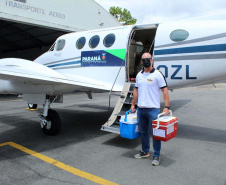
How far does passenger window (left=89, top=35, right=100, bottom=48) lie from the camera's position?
6857 mm

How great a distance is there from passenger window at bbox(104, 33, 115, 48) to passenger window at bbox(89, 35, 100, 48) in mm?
302

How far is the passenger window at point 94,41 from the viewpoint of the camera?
6857 mm

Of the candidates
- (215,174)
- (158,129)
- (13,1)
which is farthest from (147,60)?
(13,1)

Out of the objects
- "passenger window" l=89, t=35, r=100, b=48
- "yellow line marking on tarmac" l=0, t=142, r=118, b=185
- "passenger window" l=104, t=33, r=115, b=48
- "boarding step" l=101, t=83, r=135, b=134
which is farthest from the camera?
"passenger window" l=89, t=35, r=100, b=48

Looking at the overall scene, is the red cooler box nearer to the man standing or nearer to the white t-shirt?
the man standing

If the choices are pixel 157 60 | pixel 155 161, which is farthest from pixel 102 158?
pixel 157 60

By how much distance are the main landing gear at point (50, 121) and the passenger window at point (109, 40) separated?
2.49 m

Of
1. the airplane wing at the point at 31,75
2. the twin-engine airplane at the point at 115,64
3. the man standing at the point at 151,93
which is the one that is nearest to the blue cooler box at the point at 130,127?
the man standing at the point at 151,93

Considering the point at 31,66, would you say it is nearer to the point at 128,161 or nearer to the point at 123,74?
the point at 123,74

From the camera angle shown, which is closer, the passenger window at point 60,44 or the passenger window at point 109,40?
the passenger window at point 109,40

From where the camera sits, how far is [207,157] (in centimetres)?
439

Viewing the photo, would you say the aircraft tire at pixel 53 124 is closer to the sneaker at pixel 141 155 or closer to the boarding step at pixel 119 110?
the boarding step at pixel 119 110

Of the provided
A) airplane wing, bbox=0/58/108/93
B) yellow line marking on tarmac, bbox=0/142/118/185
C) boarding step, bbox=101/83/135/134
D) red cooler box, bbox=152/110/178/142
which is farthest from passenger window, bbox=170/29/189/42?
yellow line marking on tarmac, bbox=0/142/118/185

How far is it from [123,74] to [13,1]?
38.3ft
